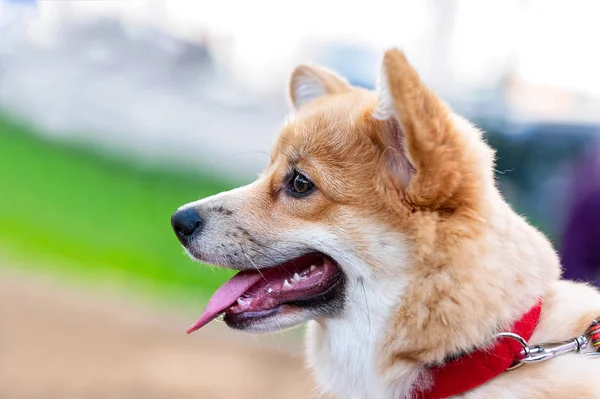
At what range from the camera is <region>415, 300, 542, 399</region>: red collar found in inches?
66.1

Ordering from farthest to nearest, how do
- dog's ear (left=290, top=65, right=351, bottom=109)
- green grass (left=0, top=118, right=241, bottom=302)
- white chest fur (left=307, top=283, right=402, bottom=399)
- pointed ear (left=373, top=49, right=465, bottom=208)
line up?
green grass (left=0, top=118, right=241, bottom=302)
dog's ear (left=290, top=65, right=351, bottom=109)
white chest fur (left=307, top=283, right=402, bottom=399)
pointed ear (left=373, top=49, right=465, bottom=208)

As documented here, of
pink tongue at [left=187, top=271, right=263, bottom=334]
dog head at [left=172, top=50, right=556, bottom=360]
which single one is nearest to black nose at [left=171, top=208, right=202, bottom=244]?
dog head at [left=172, top=50, right=556, bottom=360]

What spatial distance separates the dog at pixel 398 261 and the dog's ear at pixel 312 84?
0.44 m

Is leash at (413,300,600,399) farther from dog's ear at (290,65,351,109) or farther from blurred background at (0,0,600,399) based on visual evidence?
blurred background at (0,0,600,399)

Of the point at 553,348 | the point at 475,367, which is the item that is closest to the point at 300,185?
the point at 475,367

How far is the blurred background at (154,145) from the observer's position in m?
4.82


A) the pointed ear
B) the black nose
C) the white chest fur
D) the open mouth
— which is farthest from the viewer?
the black nose

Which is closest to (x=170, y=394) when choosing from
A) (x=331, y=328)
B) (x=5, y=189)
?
(x=5, y=189)

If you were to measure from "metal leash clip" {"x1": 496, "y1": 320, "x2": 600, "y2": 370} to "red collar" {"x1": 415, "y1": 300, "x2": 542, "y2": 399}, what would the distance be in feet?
0.06

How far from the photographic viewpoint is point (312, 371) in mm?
2258

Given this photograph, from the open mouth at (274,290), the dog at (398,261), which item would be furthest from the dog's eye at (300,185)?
the open mouth at (274,290)

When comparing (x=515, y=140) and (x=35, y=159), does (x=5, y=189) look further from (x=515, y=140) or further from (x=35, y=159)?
(x=515, y=140)

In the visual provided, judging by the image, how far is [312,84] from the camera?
9.03 ft

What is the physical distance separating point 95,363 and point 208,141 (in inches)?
85.8
